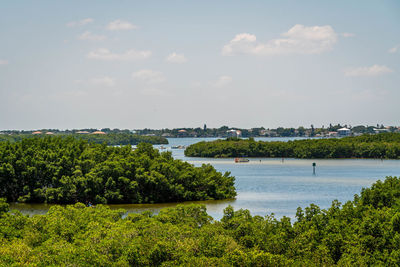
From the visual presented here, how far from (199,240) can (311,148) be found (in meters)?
115

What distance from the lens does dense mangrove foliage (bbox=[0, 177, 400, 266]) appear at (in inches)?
836

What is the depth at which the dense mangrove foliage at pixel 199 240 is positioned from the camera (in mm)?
21234

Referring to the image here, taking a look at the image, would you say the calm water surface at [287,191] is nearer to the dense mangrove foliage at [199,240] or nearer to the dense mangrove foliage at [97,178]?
the dense mangrove foliage at [97,178]

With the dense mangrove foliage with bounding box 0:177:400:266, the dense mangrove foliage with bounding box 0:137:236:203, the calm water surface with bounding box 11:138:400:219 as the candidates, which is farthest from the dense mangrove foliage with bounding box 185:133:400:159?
the dense mangrove foliage with bounding box 0:177:400:266

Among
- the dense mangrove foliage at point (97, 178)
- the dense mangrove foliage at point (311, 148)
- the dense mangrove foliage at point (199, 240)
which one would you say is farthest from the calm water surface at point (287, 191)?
Result: the dense mangrove foliage at point (311, 148)

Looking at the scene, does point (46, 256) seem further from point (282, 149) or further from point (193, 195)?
point (282, 149)

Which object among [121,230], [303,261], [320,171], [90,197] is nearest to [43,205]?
[90,197]

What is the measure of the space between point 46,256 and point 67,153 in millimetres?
36101

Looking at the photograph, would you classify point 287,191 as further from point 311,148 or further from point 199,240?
point 311,148

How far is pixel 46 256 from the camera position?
21.0 metres

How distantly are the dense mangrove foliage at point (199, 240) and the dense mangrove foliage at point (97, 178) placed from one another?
20650 mm

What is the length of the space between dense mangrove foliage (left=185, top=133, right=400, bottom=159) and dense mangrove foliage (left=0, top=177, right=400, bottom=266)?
349ft

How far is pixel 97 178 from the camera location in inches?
2052

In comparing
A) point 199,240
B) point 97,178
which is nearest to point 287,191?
point 97,178
